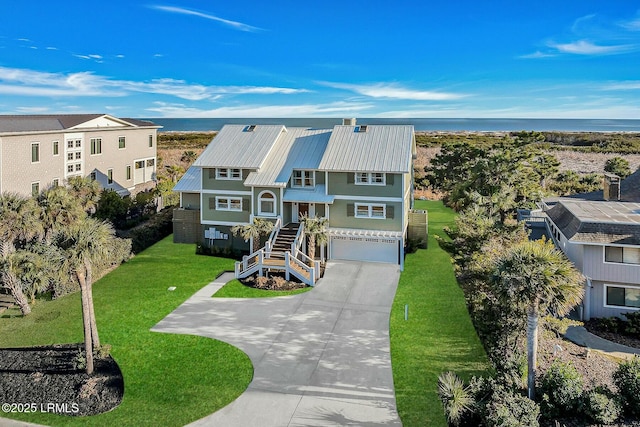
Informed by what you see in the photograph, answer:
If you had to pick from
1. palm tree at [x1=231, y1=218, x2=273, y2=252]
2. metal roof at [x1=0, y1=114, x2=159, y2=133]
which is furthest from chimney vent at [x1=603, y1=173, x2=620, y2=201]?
metal roof at [x1=0, y1=114, x2=159, y2=133]

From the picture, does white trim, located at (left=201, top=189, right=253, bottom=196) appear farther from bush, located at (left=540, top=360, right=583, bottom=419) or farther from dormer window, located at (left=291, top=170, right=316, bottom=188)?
bush, located at (left=540, top=360, right=583, bottom=419)

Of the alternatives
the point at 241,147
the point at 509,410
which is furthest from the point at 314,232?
the point at 509,410

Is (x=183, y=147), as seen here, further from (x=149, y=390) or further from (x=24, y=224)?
(x=149, y=390)

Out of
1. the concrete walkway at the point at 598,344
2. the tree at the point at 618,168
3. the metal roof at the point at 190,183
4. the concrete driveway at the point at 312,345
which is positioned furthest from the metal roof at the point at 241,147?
the tree at the point at 618,168

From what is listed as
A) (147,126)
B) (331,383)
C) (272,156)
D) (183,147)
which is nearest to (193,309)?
(331,383)

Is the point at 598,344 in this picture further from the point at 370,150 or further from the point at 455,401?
the point at 370,150
